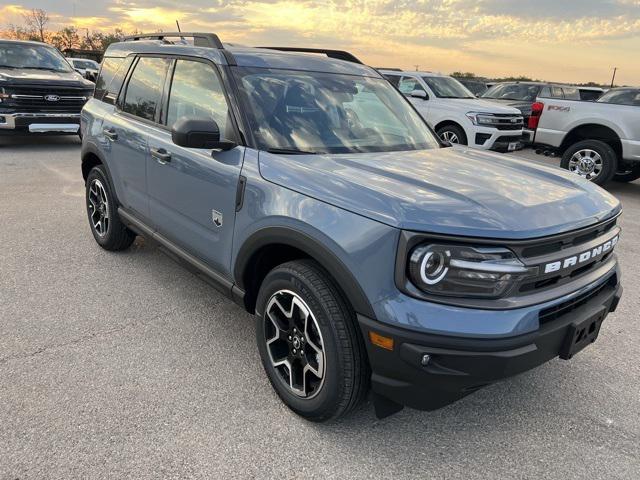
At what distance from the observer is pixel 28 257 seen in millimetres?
4586

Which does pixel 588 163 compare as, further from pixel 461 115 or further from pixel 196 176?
pixel 196 176

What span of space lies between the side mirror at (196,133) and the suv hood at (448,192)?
29 centimetres

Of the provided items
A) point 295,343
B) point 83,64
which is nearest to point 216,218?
point 295,343

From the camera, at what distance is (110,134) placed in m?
4.19

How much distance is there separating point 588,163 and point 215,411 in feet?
26.4

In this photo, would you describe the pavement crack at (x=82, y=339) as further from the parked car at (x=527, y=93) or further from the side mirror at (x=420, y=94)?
the parked car at (x=527, y=93)

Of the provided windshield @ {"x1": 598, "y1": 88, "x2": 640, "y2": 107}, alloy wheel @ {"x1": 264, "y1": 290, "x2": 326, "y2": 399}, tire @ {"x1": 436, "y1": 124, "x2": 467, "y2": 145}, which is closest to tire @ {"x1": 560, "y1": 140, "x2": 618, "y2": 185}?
windshield @ {"x1": 598, "y1": 88, "x2": 640, "y2": 107}

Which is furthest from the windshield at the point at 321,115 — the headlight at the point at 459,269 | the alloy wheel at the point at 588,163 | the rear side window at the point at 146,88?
the alloy wheel at the point at 588,163

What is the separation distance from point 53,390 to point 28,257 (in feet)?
7.57

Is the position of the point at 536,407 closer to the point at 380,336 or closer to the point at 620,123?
the point at 380,336

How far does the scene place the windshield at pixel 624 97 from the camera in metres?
8.34

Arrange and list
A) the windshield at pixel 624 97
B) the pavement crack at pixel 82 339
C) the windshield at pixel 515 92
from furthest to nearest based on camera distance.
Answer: the windshield at pixel 515 92, the windshield at pixel 624 97, the pavement crack at pixel 82 339

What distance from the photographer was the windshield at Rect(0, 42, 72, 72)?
1046 cm

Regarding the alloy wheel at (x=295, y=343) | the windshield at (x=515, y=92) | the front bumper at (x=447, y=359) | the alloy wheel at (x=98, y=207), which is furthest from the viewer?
the windshield at (x=515, y=92)
